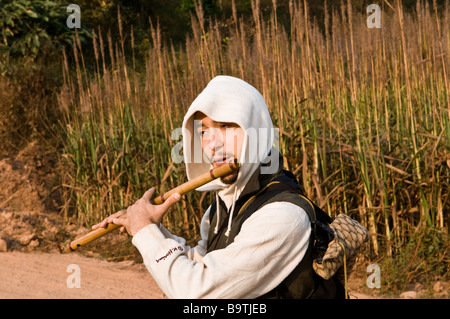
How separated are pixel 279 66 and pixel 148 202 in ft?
11.3

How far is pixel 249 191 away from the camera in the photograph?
2037mm

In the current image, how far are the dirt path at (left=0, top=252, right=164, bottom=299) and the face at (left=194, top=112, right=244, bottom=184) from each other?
9.31 feet

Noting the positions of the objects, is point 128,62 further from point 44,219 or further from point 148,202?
point 148,202

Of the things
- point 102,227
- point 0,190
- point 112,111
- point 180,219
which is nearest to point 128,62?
point 0,190

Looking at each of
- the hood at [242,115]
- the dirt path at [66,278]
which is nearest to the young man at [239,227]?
the hood at [242,115]

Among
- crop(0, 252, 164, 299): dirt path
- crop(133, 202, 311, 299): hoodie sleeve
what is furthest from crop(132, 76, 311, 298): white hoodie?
crop(0, 252, 164, 299): dirt path

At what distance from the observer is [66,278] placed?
5.12 m

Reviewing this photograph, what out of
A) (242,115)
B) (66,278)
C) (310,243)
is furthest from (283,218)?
(66,278)

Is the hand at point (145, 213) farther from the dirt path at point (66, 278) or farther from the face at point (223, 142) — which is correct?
the dirt path at point (66, 278)

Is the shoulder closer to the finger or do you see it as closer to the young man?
the young man

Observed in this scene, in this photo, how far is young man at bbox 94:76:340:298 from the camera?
6.06 feet

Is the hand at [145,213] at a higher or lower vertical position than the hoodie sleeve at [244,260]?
higher

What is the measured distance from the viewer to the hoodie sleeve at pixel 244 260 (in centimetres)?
184

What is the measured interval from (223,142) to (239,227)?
264mm
